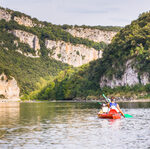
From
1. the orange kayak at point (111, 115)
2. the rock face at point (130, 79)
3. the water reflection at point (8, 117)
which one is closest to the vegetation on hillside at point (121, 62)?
the rock face at point (130, 79)

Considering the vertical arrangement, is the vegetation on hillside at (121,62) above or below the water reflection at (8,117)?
above

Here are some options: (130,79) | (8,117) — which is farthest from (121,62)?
(8,117)

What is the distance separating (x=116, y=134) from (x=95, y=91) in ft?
420

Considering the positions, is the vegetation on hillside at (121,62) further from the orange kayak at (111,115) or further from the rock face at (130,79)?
the orange kayak at (111,115)

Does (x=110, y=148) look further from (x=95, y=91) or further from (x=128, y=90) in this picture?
(x=95, y=91)

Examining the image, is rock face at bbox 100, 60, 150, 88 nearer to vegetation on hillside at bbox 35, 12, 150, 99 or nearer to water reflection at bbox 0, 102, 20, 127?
vegetation on hillside at bbox 35, 12, 150, 99

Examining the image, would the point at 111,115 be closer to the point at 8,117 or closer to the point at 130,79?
the point at 8,117

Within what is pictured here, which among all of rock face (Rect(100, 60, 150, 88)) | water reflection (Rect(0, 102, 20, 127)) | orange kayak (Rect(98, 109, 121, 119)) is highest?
rock face (Rect(100, 60, 150, 88))

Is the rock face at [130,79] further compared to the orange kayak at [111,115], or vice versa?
the rock face at [130,79]

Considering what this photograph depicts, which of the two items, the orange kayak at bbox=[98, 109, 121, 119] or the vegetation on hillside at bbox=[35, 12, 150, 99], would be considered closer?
the orange kayak at bbox=[98, 109, 121, 119]

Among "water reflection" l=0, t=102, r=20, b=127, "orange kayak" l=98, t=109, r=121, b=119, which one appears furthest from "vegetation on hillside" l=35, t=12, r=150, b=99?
"orange kayak" l=98, t=109, r=121, b=119

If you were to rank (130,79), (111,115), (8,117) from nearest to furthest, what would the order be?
(111,115) → (8,117) → (130,79)

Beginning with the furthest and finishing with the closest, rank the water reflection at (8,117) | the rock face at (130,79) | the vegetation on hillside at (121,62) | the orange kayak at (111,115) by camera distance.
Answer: the rock face at (130,79)
the vegetation on hillside at (121,62)
the orange kayak at (111,115)
the water reflection at (8,117)

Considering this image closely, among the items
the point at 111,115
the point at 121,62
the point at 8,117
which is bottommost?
the point at 8,117
